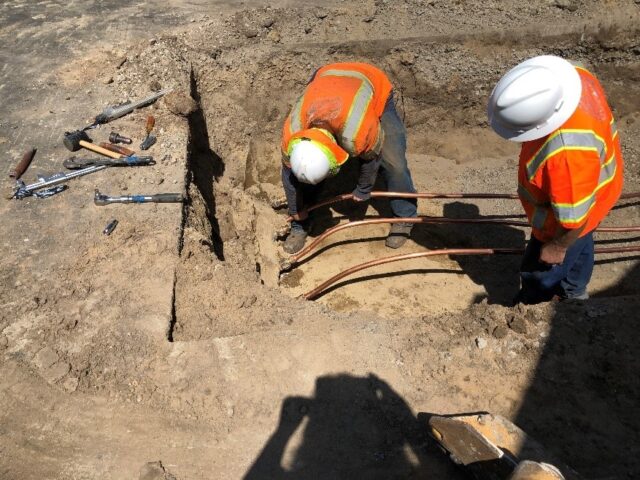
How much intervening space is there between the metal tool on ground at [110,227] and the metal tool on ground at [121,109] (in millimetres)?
1425

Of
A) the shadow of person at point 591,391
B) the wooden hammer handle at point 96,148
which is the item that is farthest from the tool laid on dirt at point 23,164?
the shadow of person at point 591,391

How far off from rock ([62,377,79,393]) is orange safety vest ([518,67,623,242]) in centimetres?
301

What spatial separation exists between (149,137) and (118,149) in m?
0.33

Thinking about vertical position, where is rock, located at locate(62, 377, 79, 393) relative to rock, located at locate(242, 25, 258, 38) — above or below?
below

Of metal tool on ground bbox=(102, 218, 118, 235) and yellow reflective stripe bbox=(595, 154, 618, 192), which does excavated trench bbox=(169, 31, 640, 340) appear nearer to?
metal tool on ground bbox=(102, 218, 118, 235)

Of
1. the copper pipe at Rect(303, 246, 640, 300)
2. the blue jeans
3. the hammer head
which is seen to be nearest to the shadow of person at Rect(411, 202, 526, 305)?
the copper pipe at Rect(303, 246, 640, 300)

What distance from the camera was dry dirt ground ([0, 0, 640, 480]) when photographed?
2.75 m

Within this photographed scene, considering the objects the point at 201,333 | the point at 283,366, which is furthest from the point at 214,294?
the point at 283,366

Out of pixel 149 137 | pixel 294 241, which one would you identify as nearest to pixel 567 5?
pixel 294 241

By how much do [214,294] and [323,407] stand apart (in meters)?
1.15

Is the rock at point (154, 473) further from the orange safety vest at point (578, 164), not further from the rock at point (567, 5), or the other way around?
the rock at point (567, 5)

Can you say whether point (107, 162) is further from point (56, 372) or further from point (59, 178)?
point (56, 372)

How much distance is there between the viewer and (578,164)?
2.69 m

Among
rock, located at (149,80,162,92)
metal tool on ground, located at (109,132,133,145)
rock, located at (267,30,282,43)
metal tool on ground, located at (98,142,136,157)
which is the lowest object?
metal tool on ground, located at (98,142,136,157)
